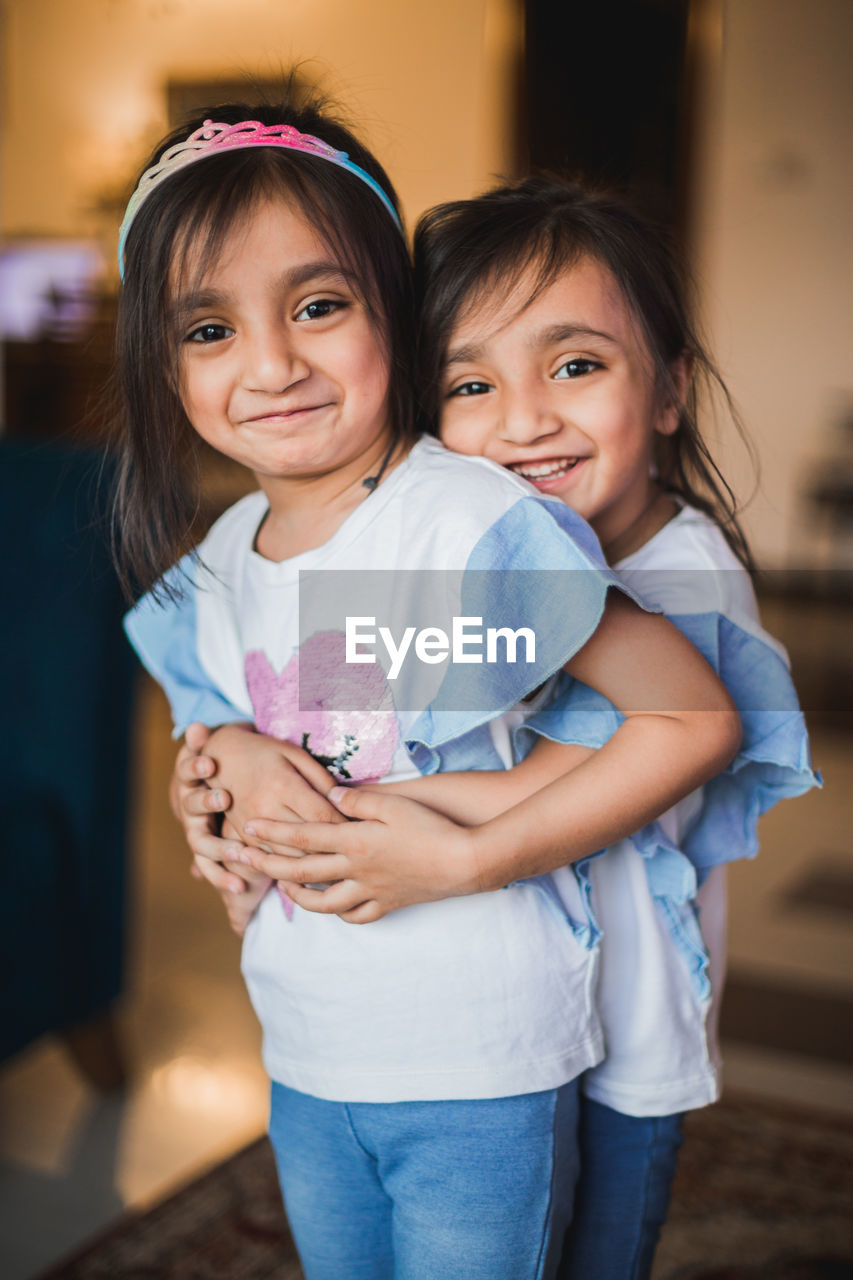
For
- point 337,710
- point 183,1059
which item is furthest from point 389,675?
point 183,1059

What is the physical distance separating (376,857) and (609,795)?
12cm

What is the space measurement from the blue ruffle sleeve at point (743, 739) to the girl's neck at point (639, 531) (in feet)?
0.24

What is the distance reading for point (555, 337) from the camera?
2.08 ft

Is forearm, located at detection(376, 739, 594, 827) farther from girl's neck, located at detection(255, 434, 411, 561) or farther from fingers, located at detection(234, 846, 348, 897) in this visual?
girl's neck, located at detection(255, 434, 411, 561)

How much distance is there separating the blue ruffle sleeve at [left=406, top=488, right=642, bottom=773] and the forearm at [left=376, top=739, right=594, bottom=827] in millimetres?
48

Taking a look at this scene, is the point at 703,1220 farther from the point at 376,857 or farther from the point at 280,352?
the point at 280,352

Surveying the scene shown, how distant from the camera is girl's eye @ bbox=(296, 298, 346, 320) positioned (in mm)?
598

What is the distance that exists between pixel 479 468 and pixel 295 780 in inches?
7.5

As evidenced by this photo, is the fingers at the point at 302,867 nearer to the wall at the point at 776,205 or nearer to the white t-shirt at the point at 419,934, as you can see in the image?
the white t-shirt at the point at 419,934

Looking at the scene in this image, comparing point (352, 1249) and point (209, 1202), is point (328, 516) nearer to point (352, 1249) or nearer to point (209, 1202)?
point (352, 1249)

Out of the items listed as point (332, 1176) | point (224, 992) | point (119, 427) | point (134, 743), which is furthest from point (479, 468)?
point (224, 992)

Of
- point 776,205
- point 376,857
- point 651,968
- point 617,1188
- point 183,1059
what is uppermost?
point 776,205

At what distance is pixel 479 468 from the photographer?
60cm

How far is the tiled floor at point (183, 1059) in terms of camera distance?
1.31 meters
